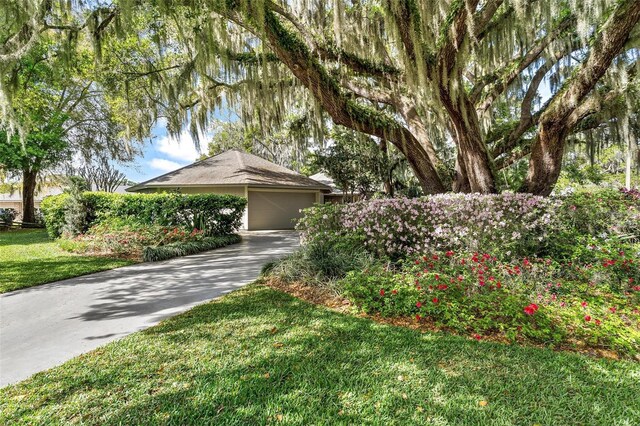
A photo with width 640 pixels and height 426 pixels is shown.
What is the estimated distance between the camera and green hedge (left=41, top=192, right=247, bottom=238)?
8.73 m

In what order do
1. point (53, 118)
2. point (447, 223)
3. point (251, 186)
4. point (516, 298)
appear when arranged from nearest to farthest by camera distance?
1. point (516, 298)
2. point (447, 223)
3. point (251, 186)
4. point (53, 118)

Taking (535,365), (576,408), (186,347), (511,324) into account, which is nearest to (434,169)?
(511,324)

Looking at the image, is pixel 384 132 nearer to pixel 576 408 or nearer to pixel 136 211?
pixel 576 408

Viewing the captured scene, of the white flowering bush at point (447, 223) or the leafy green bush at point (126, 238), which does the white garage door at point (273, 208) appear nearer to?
the leafy green bush at point (126, 238)

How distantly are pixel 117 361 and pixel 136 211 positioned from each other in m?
7.31

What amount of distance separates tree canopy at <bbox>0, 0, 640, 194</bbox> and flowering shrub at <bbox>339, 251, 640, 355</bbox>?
8.56 ft

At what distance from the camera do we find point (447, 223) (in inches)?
204

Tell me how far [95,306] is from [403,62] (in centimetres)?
584

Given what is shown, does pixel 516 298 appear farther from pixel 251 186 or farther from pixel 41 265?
pixel 251 186

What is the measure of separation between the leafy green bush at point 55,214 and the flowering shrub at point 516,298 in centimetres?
1051

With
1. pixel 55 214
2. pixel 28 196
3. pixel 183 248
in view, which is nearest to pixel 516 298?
pixel 183 248

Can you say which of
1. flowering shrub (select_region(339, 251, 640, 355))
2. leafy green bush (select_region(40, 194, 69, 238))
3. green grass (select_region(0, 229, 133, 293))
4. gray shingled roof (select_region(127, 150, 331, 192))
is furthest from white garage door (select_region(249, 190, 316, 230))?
flowering shrub (select_region(339, 251, 640, 355))

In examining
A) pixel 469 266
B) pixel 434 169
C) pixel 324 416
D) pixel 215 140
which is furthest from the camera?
pixel 215 140

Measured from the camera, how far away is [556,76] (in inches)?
309
